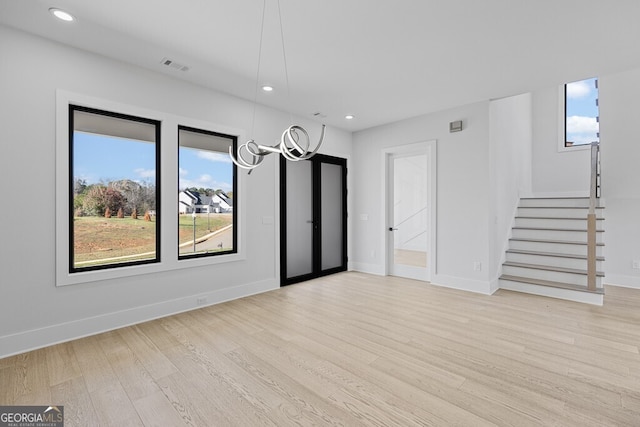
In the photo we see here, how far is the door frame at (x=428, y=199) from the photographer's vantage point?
4969 millimetres

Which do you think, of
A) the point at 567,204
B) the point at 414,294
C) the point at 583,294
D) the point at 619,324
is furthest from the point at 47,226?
the point at 567,204

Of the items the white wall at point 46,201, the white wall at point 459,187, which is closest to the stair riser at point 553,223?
the white wall at point 459,187

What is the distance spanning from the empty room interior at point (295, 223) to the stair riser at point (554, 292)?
1.0 inches

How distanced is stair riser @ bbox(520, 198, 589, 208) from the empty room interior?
0.03 metres

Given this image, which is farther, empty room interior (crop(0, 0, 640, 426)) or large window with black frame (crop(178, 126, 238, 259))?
large window with black frame (crop(178, 126, 238, 259))

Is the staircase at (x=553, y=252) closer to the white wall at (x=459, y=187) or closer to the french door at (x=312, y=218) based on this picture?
the white wall at (x=459, y=187)

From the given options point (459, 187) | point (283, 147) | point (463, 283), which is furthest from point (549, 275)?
point (283, 147)

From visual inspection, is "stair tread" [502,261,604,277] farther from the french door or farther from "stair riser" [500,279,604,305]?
the french door

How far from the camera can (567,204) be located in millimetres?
5426

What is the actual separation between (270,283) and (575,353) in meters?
3.65

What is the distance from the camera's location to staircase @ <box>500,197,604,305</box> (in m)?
4.17

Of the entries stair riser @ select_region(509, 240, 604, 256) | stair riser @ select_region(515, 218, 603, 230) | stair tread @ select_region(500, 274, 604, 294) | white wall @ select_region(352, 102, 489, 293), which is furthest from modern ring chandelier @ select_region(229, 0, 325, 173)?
stair riser @ select_region(515, 218, 603, 230)

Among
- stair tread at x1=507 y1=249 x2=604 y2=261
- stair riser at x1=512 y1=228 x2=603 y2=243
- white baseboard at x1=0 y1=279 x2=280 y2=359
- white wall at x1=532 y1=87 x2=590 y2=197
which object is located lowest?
white baseboard at x1=0 y1=279 x2=280 y2=359

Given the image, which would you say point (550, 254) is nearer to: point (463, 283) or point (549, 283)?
point (549, 283)
